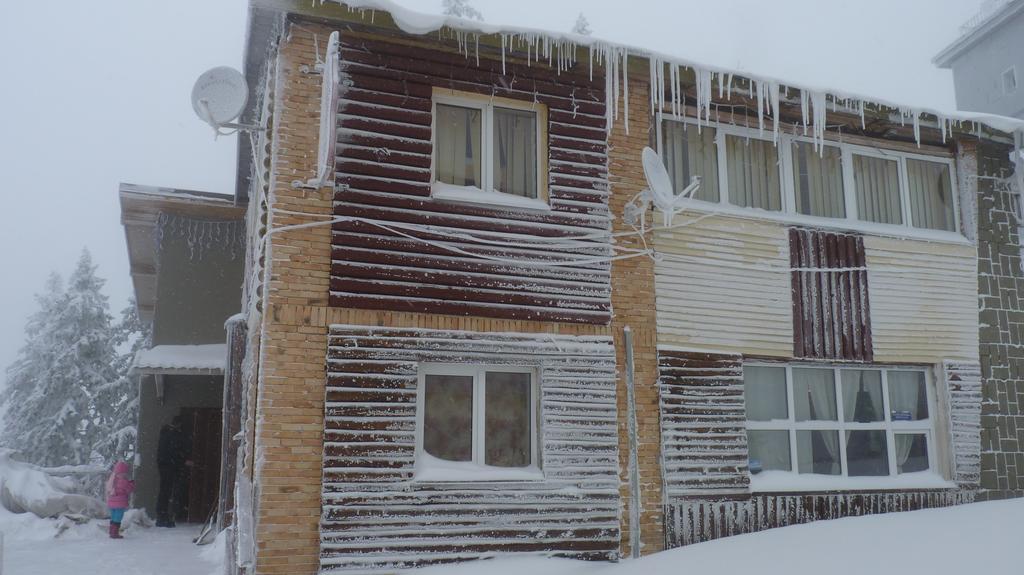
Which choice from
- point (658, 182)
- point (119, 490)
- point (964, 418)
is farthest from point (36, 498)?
point (964, 418)

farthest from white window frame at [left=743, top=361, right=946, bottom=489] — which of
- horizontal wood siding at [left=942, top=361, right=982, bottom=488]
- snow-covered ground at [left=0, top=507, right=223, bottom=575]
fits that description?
snow-covered ground at [left=0, top=507, right=223, bottom=575]

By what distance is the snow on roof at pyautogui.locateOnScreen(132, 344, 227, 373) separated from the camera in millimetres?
12305

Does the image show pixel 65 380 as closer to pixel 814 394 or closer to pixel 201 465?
pixel 201 465

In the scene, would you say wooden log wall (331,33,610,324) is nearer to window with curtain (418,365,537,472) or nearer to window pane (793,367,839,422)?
window with curtain (418,365,537,472)

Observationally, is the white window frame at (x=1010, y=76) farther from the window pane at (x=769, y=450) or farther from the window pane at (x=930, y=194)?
the window pane at (x=769, y=450)

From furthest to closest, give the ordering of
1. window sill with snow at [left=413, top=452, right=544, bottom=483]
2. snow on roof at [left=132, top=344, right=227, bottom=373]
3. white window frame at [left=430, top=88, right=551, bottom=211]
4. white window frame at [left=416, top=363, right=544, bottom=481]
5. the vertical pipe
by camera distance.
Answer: snow on roof at [left=132, top=344, right=227, bottom=373] < white window frame at [left=430, top=88, right=551, bottom=211] < the vertical pipe < white window frame at [left=416, top=363, right=544, bottom=481] < window sill with snow at [left=413, top=452, right=544, bottom=483]

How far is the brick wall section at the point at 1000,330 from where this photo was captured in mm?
9805

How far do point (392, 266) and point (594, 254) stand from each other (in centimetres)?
215

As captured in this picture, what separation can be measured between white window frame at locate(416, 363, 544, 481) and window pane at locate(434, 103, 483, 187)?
1876 millimetres

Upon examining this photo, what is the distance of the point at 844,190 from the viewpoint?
9.91 meters

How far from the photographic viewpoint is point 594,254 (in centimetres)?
834

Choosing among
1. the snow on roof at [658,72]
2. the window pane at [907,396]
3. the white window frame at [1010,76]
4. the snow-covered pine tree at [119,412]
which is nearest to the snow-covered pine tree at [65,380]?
the snow-covered pine tree at [119,412]

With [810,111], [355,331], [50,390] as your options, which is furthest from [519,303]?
[50,390]

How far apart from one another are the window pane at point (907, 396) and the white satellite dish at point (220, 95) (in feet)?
26.1
